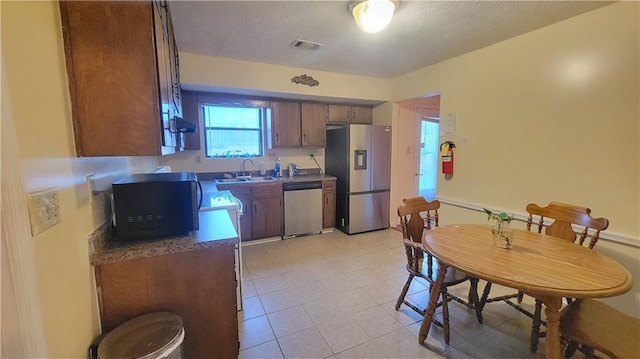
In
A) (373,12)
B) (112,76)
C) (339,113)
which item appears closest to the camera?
(112,76)

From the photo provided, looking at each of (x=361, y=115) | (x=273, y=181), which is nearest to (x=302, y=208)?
(x=273, y=181)

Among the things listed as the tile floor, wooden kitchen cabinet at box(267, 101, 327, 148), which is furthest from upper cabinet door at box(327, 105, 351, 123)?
the tile floor

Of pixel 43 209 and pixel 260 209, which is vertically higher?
pixel 43 209

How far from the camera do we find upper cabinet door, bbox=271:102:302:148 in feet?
13.1

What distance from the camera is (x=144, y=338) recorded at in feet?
3.79

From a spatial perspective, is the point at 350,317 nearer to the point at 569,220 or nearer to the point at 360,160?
the point at 569,220

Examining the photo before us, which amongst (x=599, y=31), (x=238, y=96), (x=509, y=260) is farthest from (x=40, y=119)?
(x=599, y=31)

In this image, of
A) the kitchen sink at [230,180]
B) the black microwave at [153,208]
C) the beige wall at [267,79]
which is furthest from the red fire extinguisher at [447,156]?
the black microwave at [153,208]

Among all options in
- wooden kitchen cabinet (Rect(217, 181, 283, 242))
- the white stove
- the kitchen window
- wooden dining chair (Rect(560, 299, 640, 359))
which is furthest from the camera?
the kitchen window

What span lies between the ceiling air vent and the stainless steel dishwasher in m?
1.83

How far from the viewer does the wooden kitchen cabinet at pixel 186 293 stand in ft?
4.19

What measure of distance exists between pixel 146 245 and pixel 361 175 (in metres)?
3.16

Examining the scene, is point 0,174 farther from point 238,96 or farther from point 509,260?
point 238,96

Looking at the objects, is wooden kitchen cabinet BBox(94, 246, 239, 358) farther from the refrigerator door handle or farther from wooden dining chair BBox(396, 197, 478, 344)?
the refrigerator door handle
